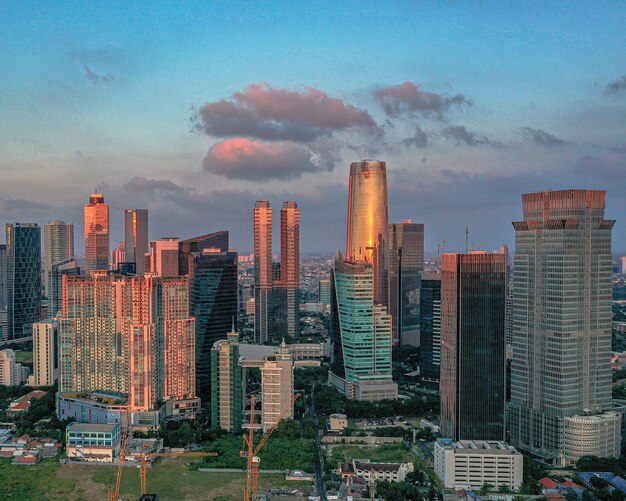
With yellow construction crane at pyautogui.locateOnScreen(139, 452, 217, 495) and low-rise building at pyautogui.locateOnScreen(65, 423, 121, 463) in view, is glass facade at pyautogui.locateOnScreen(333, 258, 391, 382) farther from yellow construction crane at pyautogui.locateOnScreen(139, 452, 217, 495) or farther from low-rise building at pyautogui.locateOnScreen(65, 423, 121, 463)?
low-rise building at pyautogui.locateOnScreen(65, 423, 121, 463)

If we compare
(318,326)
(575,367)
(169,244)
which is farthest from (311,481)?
(318,326)

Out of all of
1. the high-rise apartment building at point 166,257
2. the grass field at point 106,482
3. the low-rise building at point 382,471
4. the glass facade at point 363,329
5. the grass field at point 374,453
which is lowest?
the grass field at point 106,482

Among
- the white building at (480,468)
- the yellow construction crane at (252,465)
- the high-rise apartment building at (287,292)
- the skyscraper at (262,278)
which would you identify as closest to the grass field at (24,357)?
the skyscraper at (262,278)

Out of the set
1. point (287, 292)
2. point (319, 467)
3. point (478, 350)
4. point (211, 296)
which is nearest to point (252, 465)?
point (319, 467)

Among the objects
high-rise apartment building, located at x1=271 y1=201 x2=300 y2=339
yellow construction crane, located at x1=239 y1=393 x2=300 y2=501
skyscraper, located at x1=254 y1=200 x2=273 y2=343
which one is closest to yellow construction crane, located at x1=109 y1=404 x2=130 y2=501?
yellow construction crane, located at x1=239 y1=393 x2=300 y2=501

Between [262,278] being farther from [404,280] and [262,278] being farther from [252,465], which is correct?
[252,465]

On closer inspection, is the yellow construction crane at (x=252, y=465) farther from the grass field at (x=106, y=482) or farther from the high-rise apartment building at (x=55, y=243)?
the high-rise apartment building at (x=55, y=243)

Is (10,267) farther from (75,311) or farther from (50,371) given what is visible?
(75,311)
